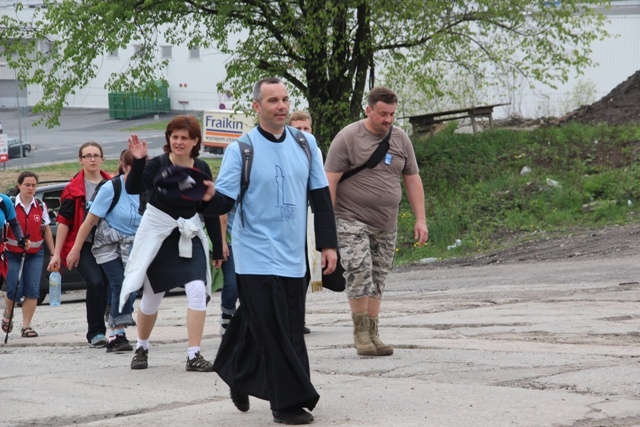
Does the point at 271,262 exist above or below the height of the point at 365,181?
below

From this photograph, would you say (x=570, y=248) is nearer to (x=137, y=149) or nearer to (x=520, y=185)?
(x=520, y=185)

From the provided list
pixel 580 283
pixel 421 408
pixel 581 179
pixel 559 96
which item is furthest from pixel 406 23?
pixel 559 96

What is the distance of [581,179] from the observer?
22031 mm

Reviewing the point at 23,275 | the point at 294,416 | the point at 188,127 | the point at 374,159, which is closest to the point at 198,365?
the point at 188,127

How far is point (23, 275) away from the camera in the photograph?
11.8 m

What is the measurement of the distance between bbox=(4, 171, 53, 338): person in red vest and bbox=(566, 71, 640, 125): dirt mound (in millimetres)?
16991

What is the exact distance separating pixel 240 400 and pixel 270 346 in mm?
507

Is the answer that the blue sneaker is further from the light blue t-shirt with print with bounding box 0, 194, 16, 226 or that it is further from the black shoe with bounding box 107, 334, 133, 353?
the light blue t-shirt with print with bounding box 0, 194, 16, 226

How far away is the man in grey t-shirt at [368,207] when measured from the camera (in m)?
8.41

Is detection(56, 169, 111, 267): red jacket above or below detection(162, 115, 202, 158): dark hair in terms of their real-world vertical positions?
below

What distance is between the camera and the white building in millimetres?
52938

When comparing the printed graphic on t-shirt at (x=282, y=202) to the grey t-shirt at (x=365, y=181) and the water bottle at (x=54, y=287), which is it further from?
the water bottle at (x=54, y=287)

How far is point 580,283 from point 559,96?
45071 millimetres

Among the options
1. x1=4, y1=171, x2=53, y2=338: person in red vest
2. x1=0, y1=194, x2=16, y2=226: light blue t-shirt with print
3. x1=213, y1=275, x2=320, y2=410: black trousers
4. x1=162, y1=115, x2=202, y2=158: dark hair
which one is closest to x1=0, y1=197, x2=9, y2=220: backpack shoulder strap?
x1=0, y1=194, x2=16, y2=226: light blue t-shirt with print
